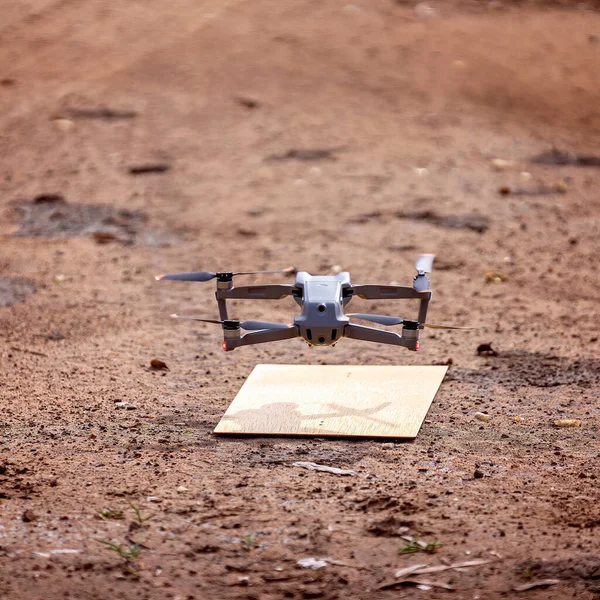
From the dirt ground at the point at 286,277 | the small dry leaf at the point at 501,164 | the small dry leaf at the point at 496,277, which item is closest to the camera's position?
the dirt ground at the point at 286,277

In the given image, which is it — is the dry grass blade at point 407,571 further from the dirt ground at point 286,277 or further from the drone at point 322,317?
the drone at point 322,317

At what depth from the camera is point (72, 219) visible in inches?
340

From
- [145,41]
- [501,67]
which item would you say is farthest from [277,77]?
[501,67]

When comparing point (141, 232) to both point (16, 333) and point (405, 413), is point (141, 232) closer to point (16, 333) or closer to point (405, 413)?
point (16, 333)

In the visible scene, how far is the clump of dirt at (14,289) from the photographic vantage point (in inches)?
275

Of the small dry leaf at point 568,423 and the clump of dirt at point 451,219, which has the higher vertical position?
the small dry leaf at point 568,423

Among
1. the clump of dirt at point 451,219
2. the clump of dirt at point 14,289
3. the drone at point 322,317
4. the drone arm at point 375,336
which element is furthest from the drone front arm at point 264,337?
the clump of dirt at point 451,219

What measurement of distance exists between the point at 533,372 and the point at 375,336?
1471 millimetres

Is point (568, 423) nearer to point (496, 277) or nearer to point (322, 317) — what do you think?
point (322, 317)

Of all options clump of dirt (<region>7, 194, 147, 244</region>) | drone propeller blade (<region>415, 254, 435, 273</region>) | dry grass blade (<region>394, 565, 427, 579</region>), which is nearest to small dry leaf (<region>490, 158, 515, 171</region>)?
clump of dirt (<region>7, 194, 147, 244</region>)

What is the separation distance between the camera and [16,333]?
6.36 metres

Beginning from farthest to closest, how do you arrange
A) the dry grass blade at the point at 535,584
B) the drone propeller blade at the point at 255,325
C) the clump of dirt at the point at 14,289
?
the clump of dirt at the point at 14,289 → the drone propeller blade at the point at 255,325 → the dry grass blade at the point at 535,584

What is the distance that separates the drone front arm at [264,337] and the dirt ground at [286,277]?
49 cm

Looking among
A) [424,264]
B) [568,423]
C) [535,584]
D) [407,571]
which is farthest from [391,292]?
[535,584]
